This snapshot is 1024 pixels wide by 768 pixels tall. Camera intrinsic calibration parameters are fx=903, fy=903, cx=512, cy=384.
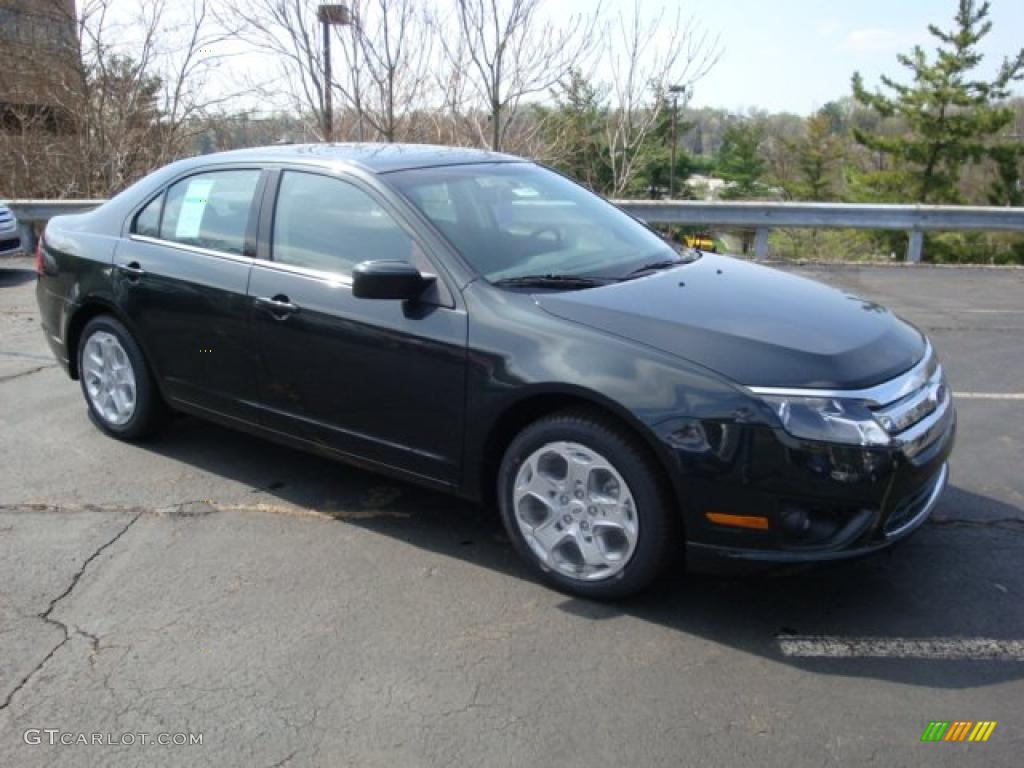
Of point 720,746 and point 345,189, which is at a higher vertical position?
point 345,189

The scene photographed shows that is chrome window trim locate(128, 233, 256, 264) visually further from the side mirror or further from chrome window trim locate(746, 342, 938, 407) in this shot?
chrome window trim locate(746, 342, 938, 407)

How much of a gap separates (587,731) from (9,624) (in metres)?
2.06

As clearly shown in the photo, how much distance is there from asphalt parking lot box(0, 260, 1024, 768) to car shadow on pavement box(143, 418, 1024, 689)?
11mm

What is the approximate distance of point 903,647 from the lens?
2.94 meters

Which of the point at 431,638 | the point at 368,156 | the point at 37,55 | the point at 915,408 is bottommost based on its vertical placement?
the point at 431,638

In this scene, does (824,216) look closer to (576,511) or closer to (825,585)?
(825,585)

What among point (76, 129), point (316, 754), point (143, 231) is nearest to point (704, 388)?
point (316, 754)

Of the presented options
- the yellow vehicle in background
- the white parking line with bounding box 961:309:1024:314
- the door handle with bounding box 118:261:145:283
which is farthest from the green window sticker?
the white parking line with bounding box 961:309:1024:314

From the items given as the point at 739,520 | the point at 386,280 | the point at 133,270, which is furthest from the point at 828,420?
the point at 133,270

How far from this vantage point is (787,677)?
2807 mm

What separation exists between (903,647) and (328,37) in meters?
12.6

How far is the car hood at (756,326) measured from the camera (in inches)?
116

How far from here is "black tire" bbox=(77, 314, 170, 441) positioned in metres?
4.68

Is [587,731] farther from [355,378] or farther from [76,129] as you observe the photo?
[76,129]
